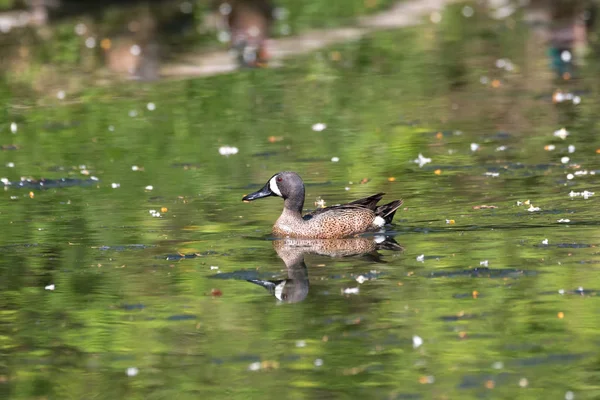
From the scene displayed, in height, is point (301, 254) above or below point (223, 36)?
below

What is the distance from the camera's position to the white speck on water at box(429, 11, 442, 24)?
30.9 m

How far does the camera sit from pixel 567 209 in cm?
1320

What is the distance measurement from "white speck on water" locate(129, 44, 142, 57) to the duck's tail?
14819 mm

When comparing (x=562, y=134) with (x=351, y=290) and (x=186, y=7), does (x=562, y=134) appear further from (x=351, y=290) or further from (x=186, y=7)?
(x=186, y=7)

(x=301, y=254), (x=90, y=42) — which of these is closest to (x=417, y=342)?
(x=301, y=254)

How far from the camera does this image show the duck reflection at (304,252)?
35.6 ft

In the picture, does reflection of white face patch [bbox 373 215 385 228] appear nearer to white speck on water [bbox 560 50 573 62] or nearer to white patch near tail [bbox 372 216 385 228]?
white patch near tail [bbox 372 216 385 228]

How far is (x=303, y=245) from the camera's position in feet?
42.1

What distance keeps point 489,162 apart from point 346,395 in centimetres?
832

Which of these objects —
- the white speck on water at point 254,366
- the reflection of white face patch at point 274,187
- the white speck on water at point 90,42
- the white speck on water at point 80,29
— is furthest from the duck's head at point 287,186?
the white speck on water at point 80,29

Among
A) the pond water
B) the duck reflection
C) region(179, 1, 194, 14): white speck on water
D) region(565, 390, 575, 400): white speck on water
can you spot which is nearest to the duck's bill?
the pond water

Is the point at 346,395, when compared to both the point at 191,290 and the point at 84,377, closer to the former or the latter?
the point at 84,377


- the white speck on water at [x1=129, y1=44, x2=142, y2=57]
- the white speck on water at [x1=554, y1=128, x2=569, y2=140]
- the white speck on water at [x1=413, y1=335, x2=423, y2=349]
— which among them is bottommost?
the white speck on water at [x1=413, y1=335, x2=423, y2=349]

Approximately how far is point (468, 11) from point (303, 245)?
2125cm
